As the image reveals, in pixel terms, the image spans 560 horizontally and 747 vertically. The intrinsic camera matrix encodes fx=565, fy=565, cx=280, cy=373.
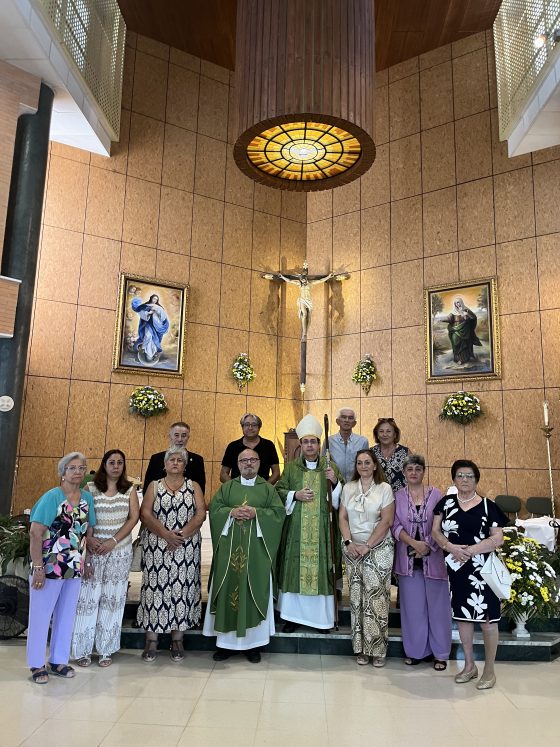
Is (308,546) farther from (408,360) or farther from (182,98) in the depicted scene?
(182,98)

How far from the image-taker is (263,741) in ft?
9.84

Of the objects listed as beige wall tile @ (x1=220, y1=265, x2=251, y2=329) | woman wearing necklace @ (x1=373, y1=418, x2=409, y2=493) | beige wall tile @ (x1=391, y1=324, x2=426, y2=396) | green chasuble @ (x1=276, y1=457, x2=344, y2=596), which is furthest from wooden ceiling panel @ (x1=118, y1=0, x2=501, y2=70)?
green chasuble @ (x1=276, y1=457, x2=344, y2=596)

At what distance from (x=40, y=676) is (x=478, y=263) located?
8543mm

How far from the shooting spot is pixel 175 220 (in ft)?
34.2

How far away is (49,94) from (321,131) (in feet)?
12.2

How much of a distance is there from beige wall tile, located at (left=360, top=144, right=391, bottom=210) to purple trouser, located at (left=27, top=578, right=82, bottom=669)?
29.6 feet

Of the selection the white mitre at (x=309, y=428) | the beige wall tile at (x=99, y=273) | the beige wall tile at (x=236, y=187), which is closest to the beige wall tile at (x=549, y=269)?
the beige wall tile at (x=236, y=187)

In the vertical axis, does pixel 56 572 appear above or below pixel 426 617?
above

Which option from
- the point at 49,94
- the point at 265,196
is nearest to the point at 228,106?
the point at 265,196

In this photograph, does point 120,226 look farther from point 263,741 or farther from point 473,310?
point 263,741

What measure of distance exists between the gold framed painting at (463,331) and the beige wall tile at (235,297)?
11.1 ft

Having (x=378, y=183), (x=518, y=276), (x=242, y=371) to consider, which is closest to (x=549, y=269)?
(x=518, y=276)

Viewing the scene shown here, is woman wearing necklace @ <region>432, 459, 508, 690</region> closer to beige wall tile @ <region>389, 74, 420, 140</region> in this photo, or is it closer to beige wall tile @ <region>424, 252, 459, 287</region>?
beige wall tile @ <region>424, 252, 459, 287</region>

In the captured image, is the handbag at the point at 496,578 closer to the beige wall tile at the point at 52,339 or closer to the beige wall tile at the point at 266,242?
the beige wall tile at the point at 52,339
